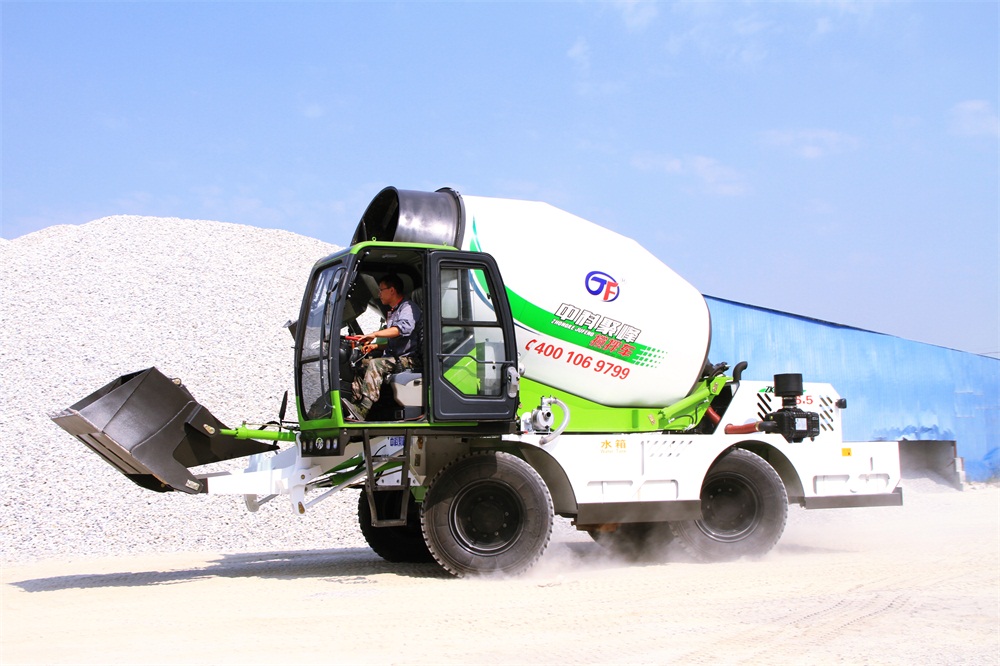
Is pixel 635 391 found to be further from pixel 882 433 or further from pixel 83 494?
pixel 882 433

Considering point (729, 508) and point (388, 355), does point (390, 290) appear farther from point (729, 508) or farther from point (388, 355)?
point (729, 508)

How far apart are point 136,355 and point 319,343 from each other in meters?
15.4

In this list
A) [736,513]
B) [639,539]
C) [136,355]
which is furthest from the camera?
[136,355]

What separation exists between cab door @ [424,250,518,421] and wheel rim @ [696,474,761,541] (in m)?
2.64

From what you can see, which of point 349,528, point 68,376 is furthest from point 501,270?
point 68,376

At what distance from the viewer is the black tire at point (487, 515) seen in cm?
833

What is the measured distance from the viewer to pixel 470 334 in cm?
838

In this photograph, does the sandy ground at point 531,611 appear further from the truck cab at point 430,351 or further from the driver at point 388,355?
the driver at point 388,355

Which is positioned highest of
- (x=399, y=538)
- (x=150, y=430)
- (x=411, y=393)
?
(x=411, y=393)

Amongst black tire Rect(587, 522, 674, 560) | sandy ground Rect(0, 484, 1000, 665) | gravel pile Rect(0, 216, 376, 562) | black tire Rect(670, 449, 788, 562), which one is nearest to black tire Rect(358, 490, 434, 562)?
sandy ground Rect(0, 484, 1000, 665)

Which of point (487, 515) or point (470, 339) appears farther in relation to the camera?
point (487, 515)

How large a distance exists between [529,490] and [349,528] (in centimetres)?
592

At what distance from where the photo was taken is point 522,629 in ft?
20.1

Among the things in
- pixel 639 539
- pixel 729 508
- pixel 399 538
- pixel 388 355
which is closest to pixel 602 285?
pixel 388 355
